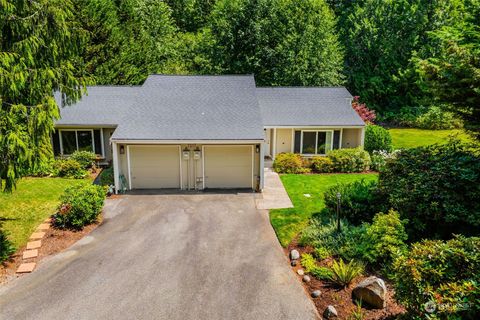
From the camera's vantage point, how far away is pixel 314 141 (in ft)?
70.1

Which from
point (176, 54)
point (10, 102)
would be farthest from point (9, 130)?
point (176, 54)

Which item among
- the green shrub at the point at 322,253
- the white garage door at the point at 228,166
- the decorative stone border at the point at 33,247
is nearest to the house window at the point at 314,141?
the white garage door at the point at 228,166

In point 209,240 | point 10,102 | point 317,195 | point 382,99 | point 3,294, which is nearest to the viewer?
point 3,294

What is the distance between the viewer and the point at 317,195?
620 inches

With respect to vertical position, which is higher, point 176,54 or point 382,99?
point 176,54

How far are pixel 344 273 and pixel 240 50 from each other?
82.1 ft

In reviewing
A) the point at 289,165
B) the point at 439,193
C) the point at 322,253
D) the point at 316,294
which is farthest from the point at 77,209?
the point at 289,165

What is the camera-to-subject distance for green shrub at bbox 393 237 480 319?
5781mm

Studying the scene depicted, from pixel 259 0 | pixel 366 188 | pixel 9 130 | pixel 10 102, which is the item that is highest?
pixel 259 0

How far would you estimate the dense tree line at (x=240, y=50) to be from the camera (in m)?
9.59

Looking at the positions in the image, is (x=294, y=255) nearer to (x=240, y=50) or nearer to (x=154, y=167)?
(x=154, y=167)

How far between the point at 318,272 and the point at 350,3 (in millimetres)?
44155

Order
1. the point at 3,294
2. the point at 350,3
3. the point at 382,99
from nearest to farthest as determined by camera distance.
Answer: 1. the point at 3,294
2. the point at 382,99
3. the point at 350,3

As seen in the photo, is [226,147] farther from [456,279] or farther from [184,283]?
[456,279]
